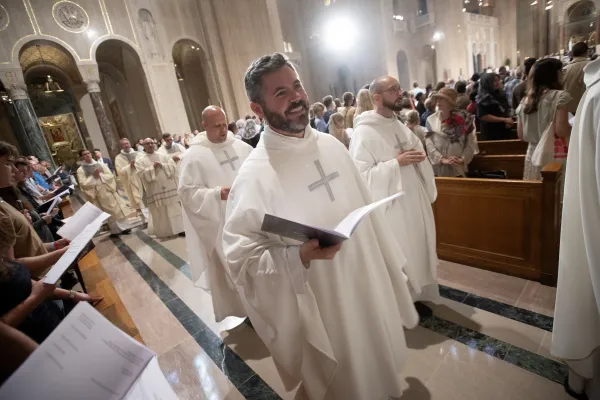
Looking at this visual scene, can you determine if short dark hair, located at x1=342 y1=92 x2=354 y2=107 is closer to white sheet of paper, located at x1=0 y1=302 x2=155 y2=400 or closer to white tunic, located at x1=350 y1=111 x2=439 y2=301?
white tunic, located at x1=350 y1=111 x2=439 y2=301

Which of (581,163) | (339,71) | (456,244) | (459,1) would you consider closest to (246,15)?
(339,71)

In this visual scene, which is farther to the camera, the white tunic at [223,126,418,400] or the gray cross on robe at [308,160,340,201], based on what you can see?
the gray cross on robe at [308,160,340,201]

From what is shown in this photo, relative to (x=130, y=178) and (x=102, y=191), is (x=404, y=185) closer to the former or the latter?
(x=130, y=178)

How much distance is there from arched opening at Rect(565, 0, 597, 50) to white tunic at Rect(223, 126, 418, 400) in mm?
31796

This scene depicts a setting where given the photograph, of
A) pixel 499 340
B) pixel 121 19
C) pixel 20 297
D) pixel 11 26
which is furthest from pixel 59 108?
pixel 499 340

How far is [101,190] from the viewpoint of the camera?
6863mm

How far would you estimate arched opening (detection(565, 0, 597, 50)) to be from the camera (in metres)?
23.2

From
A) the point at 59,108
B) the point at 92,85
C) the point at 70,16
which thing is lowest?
the point at 92,85

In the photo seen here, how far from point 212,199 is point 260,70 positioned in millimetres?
1429

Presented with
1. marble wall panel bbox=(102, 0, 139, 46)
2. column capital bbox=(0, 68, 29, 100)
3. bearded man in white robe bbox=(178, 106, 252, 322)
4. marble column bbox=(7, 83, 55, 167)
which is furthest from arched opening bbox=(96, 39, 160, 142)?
bearded man in white robe bbox=(178, 106, 252, 322)

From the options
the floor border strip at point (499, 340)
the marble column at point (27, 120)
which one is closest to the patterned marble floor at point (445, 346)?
the floor border strip at point (499, 340)

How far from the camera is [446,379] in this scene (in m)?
2.00

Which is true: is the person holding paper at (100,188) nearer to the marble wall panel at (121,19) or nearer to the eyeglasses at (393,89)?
the eyeglasses at (393,89)

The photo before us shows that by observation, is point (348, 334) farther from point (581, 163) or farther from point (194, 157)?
point (194, 157)
